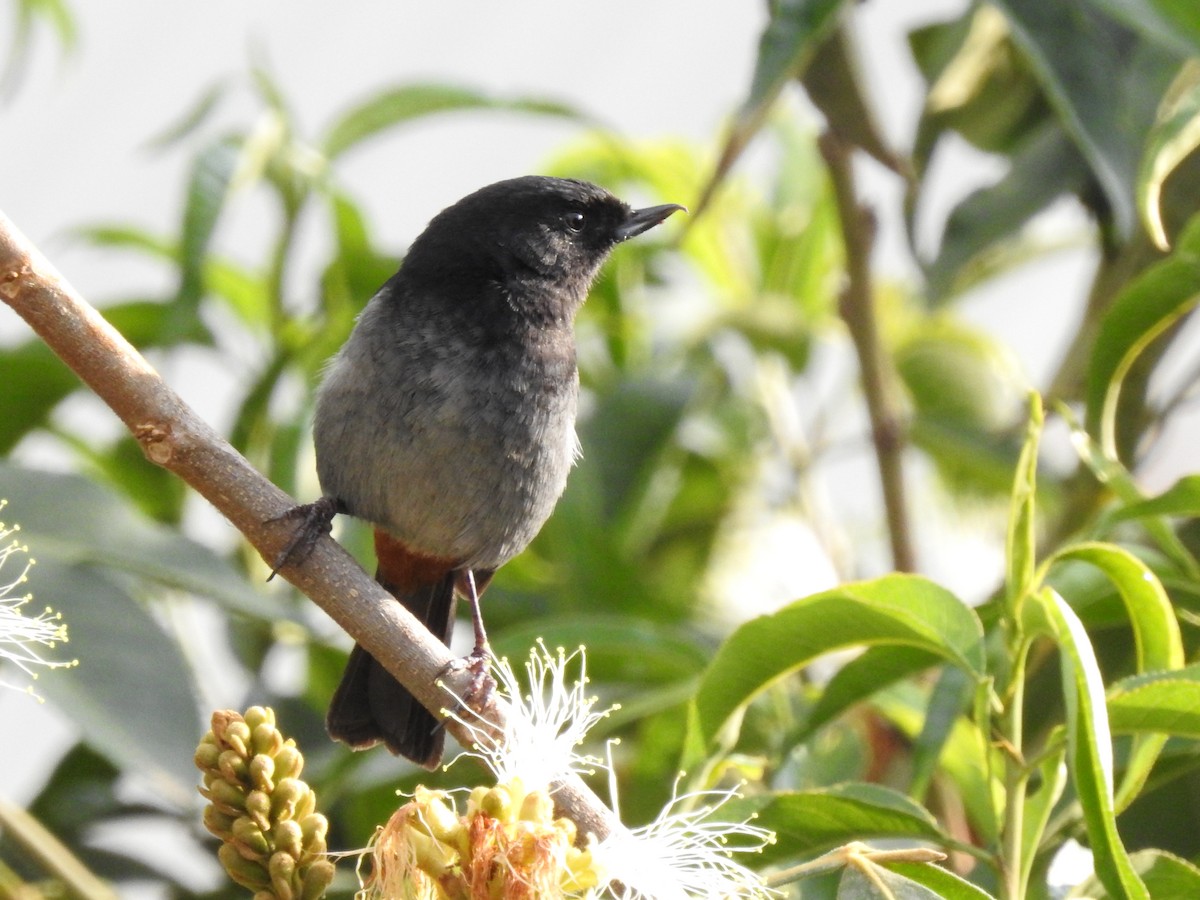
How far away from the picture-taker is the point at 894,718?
256cm


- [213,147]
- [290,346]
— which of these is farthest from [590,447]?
[213,147]

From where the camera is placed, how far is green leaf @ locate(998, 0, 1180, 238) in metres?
2.64

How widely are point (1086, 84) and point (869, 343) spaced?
0.76 meters

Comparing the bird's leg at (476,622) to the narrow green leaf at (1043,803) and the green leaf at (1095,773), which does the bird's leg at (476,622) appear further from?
the green leaf at (1095,773)

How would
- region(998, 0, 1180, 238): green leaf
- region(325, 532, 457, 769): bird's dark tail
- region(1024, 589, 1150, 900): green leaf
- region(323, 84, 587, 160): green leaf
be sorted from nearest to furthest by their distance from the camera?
region(1024, 589, 1150, 900): green leaf, region(998, 0, 1180, 238): green leaf, region(325, 532, 457, 769): bird's dark tail, region(323, 84, 587, 160): green leaf

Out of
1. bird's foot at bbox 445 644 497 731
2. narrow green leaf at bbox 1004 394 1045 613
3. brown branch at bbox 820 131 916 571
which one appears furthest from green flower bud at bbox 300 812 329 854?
brown branch at bbox 820 131 916 571

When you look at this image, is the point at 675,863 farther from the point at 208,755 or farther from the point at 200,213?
the point at 200,213

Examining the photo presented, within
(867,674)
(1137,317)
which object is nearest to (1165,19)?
(1137,317)

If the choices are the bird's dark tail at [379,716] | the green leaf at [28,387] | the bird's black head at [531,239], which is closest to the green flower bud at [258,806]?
the bird's dark tail at [379,716]

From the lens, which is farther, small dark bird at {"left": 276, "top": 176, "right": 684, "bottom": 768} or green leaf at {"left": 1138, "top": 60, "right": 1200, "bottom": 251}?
small dark bird at {"left": 276, "top": 176, "right": 684, "bottom": 768}

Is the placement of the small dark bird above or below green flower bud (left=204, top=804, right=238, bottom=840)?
above

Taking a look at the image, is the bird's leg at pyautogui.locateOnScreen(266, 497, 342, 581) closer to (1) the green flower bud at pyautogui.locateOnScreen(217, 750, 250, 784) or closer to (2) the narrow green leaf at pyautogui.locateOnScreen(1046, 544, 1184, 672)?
(1) the green flower bud at pyautogui.locateOnScreen(217, 750, 250, 784)

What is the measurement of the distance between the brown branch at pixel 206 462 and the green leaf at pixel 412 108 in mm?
1892

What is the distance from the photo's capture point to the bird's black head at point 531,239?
319 centimetres
